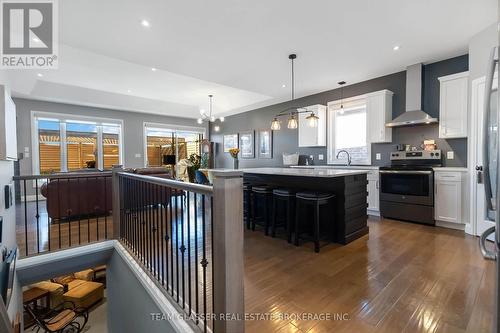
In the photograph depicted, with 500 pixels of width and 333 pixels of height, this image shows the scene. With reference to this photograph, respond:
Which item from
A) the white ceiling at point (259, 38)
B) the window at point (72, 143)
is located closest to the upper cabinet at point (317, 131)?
the white ceiling at point (259, 38)

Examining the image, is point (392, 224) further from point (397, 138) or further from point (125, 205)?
point (125, 205)

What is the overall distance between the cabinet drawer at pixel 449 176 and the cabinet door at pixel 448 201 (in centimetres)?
6

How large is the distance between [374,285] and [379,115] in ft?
12.1

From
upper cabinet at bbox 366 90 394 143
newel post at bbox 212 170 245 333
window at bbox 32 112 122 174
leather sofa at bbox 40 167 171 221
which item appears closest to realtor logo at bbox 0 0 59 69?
leather sofa at bbox 40 167 171 221

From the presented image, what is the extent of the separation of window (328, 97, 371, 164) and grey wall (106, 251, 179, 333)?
15.8 ft

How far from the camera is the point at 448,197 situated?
386cm

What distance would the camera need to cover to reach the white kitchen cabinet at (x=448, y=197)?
3754mm

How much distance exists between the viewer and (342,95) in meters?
5.69

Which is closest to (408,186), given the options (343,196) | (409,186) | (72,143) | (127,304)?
(409,186)

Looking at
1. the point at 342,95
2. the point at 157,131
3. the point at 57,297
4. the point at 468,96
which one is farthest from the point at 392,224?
the point at 157,131

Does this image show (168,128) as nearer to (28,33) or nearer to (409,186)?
(28,33)

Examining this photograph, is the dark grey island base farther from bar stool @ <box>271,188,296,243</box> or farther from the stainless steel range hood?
the stainless steel range hood

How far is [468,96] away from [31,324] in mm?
8452

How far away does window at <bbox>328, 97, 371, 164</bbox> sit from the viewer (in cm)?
529
